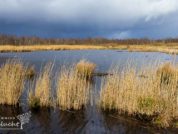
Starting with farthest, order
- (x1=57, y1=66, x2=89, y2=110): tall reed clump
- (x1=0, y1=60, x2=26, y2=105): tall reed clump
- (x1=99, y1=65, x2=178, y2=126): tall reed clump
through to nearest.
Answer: (x1=0, y1=60, x2=26, y2=105): tall reed clump
(x1=57, y1=66, x2=89, y2=110): tall reed clump
(x1=99, y1=65, x2=178, y2=126): tall reed clump

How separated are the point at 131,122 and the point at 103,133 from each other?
110 cm

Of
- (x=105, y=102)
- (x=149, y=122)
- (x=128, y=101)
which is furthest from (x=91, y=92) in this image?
(x=149, y=122)

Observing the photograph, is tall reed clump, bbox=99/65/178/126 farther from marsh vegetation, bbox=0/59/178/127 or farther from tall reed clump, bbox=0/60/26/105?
tall reed clump, bbox=0/60/26/105

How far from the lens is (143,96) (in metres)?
8.71

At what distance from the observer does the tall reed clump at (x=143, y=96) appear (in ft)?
27.6

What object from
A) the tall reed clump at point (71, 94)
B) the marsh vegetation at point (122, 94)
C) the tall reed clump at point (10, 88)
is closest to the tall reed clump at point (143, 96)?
the marsh vegetation at point (122, 94)

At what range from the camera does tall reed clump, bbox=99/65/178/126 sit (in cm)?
841

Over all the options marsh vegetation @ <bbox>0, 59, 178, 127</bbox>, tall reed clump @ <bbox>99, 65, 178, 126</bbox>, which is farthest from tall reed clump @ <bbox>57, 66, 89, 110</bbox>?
tall reed clump @ <bbox>99, 65, 178, 126</bbox>

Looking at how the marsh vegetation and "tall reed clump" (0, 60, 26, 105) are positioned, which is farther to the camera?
"tall reed clump" (0, 60, 26, 105)

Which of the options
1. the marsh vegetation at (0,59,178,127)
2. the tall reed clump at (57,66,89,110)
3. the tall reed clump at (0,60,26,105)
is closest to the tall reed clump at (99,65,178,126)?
the marsh vegetation at (0,59,178,127)

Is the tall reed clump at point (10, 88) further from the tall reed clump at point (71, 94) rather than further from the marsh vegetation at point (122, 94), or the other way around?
the tall reed clump at point (71, 94)

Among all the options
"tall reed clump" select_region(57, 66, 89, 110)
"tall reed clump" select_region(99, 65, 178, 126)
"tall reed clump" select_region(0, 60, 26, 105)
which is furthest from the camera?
"tall reed clump" select_region(0, 60, 26, 105)

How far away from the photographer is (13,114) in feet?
30.8

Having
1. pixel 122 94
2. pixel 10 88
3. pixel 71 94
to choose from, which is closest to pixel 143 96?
pixel 122 94
